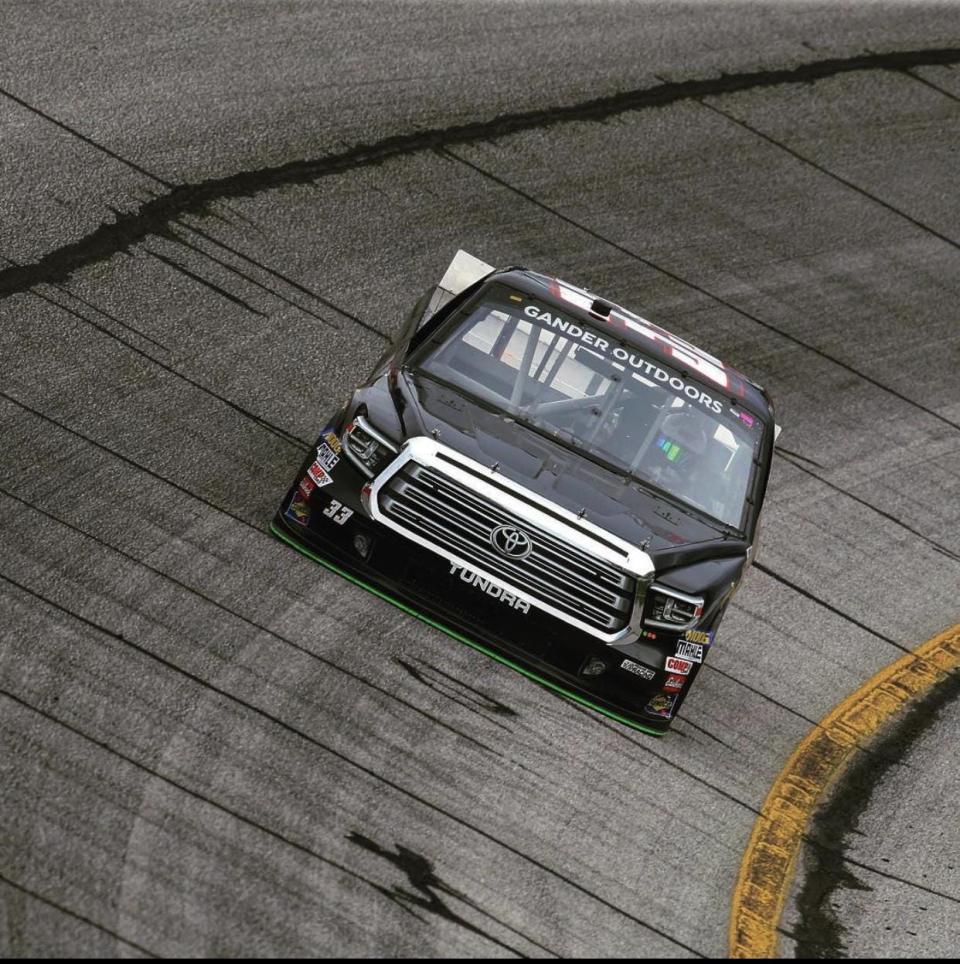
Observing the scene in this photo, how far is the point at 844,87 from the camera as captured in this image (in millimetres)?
Result: 16484

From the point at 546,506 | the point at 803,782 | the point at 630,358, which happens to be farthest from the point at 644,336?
the point at 803,782

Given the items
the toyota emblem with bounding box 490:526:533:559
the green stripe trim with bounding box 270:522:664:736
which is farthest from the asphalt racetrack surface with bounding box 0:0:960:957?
the toyota emblem with bounding box 490:526:533:559

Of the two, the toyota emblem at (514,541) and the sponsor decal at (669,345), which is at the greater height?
the sponsor decal at (669,345)

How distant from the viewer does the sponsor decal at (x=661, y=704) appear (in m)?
8.12

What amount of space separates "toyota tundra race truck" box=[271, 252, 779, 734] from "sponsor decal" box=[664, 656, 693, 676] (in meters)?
0.01

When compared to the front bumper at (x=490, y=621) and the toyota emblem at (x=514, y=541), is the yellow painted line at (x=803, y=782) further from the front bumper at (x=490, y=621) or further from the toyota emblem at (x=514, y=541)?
the toyota emblem at (x=514, y=541)

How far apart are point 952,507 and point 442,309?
4.59m

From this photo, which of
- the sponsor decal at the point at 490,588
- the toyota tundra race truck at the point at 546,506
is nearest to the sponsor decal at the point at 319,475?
the toyota tundra race truck at the point at 546,506

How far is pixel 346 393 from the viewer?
10523mm

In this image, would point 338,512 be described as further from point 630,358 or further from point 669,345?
point 669,345

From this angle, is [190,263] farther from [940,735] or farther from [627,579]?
[940,735]

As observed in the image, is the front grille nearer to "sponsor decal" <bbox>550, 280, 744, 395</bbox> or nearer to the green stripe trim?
the green stripe trim

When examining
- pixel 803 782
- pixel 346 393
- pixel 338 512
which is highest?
pixel 338 512

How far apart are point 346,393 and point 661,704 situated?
135 inches
